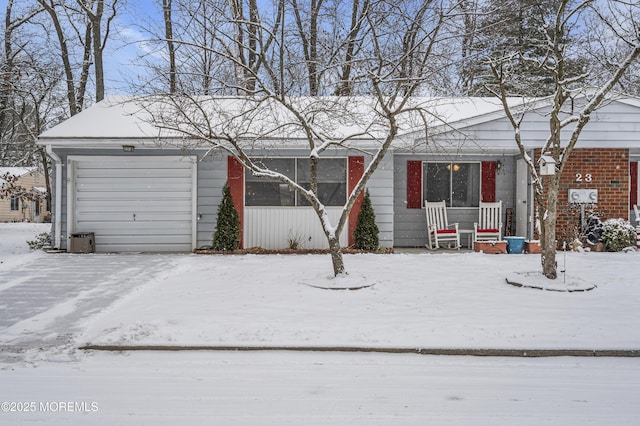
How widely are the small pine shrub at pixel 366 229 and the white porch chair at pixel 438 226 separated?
69.1 inches

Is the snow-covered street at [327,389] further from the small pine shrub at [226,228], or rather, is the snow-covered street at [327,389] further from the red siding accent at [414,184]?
the red siding accent at [414,184]

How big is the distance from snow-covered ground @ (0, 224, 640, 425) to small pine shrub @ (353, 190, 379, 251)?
212 centimetres

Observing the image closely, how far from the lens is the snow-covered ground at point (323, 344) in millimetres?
3227

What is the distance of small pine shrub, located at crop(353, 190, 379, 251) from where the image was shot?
9.80 metres

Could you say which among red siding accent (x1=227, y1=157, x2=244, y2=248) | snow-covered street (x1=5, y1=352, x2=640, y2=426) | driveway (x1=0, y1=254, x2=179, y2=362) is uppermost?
red siding accent (x1=227, y1=157, x2=244, y2=248)

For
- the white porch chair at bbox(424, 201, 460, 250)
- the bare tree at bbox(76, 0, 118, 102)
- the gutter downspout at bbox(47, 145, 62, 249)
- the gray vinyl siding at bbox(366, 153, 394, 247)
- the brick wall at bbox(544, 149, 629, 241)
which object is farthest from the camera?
the bare tree at bbox(76, 0, 118, 102)

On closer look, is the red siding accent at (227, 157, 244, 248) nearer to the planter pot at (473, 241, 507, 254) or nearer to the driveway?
the driveway

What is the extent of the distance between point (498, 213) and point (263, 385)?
29.1ft

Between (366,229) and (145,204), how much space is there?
4792 millimetres

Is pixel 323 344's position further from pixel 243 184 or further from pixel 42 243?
pixel 42 243

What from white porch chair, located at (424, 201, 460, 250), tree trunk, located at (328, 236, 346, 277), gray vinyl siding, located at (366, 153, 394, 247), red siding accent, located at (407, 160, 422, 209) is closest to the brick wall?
white porch chair, located at (424, 201, 460, 250)

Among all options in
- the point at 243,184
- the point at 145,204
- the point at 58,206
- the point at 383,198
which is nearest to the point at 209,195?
the point at 243,184

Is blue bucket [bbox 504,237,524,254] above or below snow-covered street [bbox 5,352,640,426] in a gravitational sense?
above

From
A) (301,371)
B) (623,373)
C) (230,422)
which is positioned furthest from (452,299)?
(230,422)
